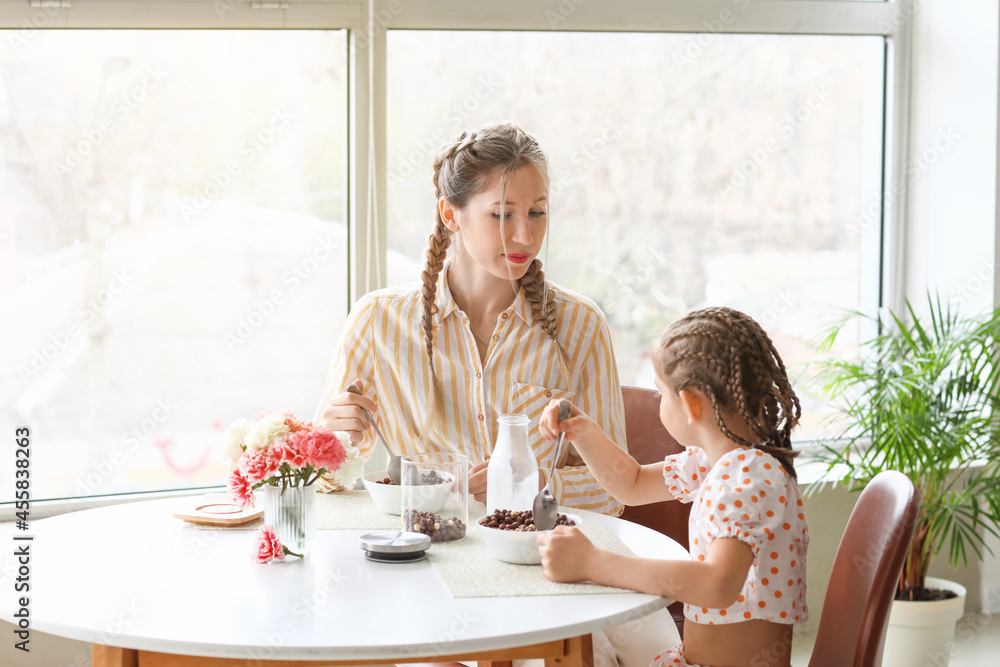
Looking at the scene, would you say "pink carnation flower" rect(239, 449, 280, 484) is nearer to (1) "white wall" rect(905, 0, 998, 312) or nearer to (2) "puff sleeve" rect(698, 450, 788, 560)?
(2) "puff sleeve" rect(698, 450, 788, 560)

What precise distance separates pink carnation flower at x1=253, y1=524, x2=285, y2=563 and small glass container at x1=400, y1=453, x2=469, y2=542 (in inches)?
8.2

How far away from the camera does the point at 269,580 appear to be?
139 centimetres

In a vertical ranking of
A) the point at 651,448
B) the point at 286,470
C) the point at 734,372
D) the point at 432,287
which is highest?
the point at 432,287

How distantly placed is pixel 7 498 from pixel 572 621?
1.94m

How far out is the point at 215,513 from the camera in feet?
5.68

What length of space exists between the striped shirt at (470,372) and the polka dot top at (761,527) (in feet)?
1.85

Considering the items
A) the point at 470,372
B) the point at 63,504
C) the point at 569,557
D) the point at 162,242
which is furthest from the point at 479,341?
the point at 63,504

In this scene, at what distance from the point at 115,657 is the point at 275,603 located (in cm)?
21

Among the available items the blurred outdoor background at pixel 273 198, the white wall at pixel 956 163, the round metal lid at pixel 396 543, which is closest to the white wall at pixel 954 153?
the white wall at pixel 956 163

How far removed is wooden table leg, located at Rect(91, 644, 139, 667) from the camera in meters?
1.24

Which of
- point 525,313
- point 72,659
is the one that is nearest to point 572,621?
point 525,313

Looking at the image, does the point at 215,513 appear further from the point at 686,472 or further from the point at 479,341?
the point at 686,472

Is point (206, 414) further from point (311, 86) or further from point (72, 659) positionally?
point (311, 86)

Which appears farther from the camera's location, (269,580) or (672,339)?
(672,339)
